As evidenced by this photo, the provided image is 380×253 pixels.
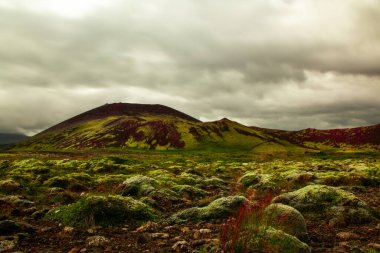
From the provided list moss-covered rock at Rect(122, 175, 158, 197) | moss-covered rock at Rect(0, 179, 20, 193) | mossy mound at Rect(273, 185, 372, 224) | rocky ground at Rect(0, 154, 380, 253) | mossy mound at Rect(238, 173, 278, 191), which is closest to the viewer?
rocky ground at Rect(0, 154, 380, 253)

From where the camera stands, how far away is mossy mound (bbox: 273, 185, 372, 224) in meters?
12.3

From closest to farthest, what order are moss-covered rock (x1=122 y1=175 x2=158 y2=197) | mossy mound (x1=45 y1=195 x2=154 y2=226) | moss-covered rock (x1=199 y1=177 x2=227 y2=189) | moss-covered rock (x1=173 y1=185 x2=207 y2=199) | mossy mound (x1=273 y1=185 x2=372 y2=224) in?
1. mossy mound (x1=45 y1=195 x2=154 y2=226)
2. mossy mound (x1=273 y1=185 x2=372 y2=224)
3. moss-covered rock (x1=122 y1=175 x2=158 y2=197)
4. moss-covered rock (x1=173 y1=185 x2=207 y2=199)
5. moss-covered rock (x1=199 y1=177 x2=227 y2=189)

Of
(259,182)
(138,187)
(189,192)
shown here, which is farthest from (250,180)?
(138,187)

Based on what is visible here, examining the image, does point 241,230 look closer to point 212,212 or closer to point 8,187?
point 212,212

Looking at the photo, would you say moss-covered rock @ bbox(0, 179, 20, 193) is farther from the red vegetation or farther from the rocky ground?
the red vegetation

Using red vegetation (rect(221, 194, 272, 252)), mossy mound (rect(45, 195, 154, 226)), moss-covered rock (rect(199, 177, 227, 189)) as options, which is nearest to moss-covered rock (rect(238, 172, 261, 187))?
moss-covered rock (rect(199, 177, 227, 189))

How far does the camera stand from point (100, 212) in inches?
470

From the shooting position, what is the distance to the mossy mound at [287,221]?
376 inches

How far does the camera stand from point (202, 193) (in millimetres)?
19734

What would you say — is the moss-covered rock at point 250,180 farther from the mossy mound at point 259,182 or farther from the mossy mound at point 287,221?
the mossy mound at point 287,221

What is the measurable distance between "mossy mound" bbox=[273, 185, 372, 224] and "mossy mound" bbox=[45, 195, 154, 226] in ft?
21.5

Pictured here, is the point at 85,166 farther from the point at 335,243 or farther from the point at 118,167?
the point at 335,243

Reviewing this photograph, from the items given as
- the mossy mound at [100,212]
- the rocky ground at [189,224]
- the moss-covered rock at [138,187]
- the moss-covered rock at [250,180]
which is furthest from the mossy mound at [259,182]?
the mossy mound at [100,212]

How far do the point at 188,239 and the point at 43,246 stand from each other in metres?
4.34
